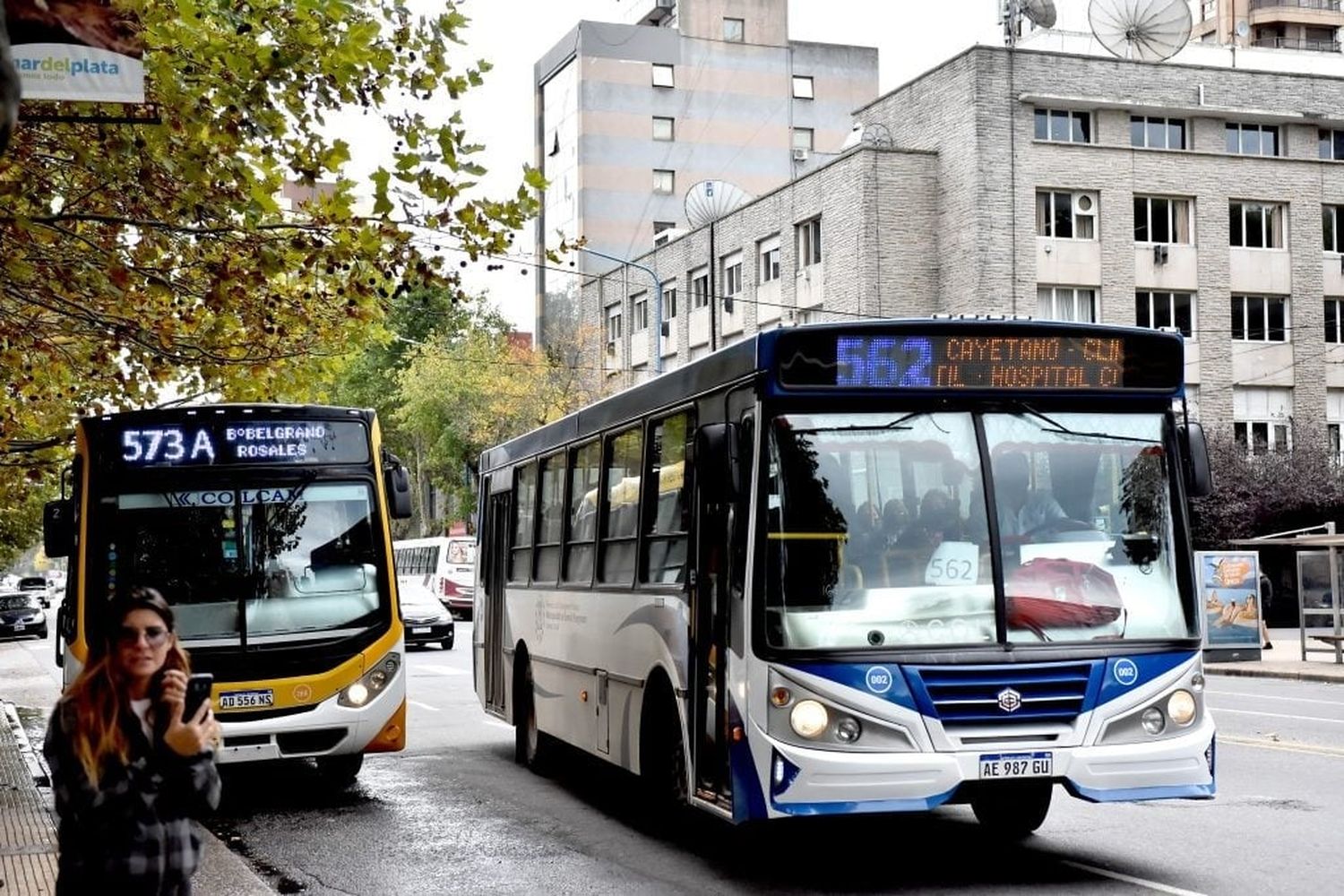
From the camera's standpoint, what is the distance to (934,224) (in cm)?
5112

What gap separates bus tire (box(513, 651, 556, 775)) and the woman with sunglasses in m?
9.73

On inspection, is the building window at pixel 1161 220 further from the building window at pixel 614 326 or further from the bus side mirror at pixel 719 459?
the bus side mirror at pixel 719 459

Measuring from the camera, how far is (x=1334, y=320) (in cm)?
5334

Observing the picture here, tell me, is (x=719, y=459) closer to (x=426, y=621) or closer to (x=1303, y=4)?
(x=426, y=621)

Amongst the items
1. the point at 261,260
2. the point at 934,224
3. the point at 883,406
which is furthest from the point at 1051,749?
the point at 934,224

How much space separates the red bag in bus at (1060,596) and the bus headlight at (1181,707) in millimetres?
513

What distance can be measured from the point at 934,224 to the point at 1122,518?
42.6m

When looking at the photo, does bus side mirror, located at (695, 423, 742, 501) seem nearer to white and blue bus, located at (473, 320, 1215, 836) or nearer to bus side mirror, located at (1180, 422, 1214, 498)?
white and blue bus, located at (473, 320, 1215, 836)

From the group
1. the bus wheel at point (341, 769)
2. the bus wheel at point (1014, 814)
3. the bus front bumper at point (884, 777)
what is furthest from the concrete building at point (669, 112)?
the bus front bumper at point (884, 777)

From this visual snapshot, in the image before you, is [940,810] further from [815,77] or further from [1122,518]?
[815,77]

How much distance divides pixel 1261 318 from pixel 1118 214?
5558 millimetres

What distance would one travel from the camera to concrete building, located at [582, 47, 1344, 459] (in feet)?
163

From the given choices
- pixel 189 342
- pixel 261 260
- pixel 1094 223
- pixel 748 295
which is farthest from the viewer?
pixel 748 295

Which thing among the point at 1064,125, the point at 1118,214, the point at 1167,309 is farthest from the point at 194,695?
the point at 1167,309
